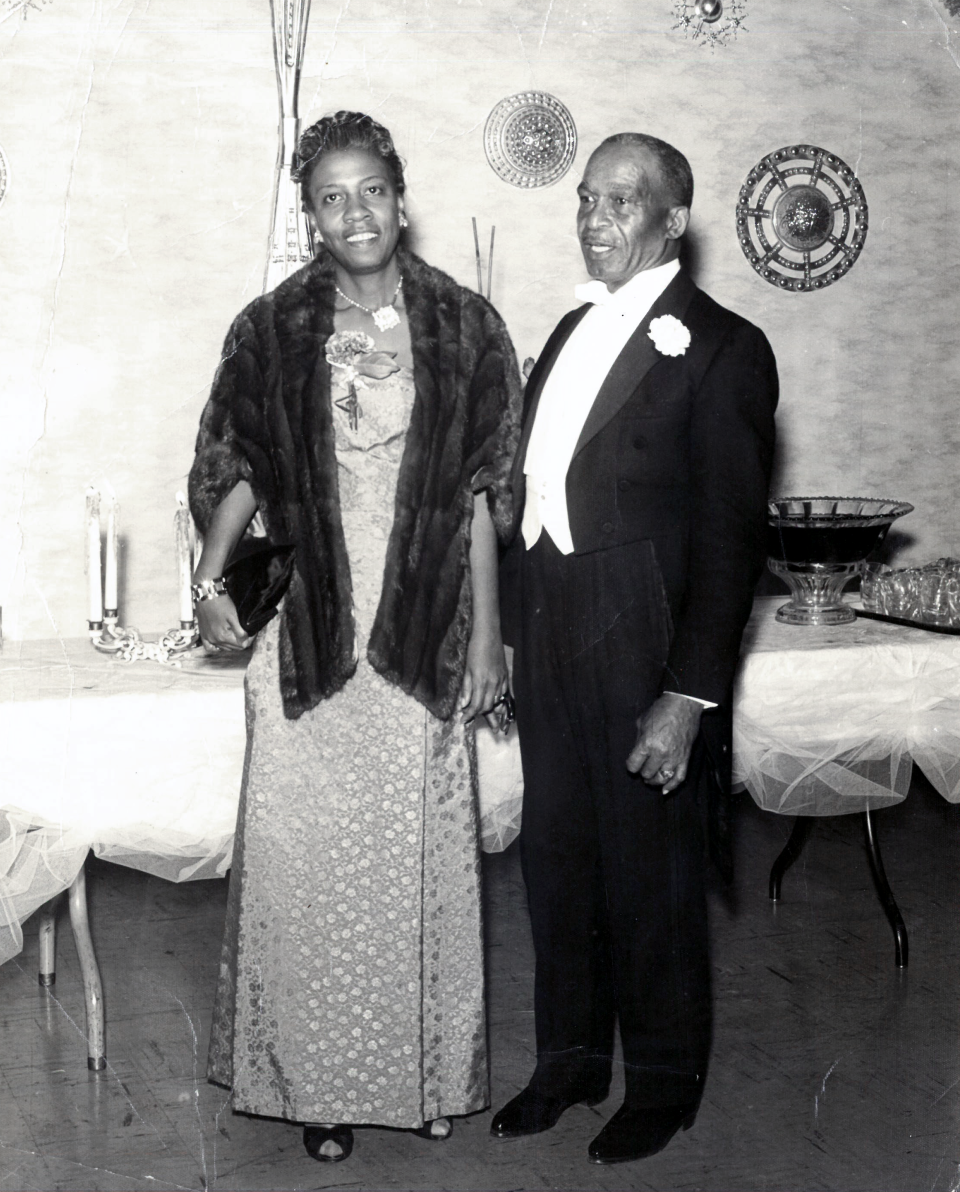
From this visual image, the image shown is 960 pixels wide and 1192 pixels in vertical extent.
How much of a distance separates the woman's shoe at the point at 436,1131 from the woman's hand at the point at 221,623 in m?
1.00

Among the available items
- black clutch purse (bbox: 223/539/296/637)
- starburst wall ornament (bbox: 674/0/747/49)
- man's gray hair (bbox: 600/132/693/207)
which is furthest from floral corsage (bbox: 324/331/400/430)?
starburst wall ornament (bbox: 674/0/747/49)

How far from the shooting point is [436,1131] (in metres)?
2.71

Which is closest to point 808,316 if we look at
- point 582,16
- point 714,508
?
point 582,16

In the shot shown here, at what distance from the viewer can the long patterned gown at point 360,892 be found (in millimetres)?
2527

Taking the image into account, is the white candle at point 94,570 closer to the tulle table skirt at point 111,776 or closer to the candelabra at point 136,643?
the candelabra at point 136,643

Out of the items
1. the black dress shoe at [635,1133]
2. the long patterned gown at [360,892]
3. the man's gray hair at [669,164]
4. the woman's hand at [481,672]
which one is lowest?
the black dress shoe at [635,1133]

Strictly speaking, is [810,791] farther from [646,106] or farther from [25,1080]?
[646,106]

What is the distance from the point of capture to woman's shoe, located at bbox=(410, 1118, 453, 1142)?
2.70 meters

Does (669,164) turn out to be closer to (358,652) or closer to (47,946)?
(358,652)

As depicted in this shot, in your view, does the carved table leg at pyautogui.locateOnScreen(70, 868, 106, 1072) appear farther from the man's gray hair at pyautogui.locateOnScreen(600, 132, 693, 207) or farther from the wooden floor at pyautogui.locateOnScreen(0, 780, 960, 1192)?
the man's gray hair at pyautogui.locateOnScreen(600, 132, 693, 207)

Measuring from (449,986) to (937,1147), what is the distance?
973 mm

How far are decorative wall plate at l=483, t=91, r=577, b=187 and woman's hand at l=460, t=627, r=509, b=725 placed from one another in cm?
231

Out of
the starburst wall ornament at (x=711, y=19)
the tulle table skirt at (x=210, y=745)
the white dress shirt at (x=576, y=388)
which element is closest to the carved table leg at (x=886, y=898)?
the tulle table skirt at (x=210, y=745)

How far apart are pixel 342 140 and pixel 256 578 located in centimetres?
76
